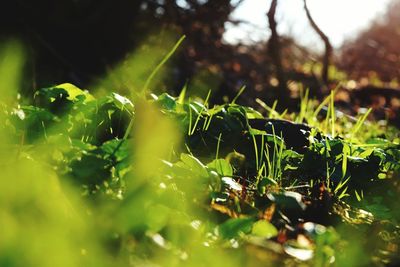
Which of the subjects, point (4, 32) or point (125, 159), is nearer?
point (125, 159)

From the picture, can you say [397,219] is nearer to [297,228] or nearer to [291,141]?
[297,228]

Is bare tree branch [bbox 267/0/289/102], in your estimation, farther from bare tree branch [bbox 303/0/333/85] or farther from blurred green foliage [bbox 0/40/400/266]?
blurred green foliage [bbox 0/40/400/266]

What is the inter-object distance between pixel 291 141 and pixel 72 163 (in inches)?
40.9

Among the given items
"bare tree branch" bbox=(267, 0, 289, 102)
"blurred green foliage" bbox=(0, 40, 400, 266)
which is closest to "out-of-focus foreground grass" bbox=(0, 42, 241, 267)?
"blurred green foliage" bbox=(0, 40, 400, 266)

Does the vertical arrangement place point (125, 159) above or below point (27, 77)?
above

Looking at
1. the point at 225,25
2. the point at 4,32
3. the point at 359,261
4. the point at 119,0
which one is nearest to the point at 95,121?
the point at 359,261

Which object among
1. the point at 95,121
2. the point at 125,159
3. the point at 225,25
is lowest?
the point at 225,25

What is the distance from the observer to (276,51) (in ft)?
11.8

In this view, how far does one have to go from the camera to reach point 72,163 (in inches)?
43.4

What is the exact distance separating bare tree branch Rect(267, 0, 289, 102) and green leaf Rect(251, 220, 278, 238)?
2.16 metres

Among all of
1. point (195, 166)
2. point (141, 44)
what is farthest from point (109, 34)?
point (195, 166)

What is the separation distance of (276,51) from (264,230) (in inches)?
108

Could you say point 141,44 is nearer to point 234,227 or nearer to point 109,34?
point 109,34

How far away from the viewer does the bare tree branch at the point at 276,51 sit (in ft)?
9.94
